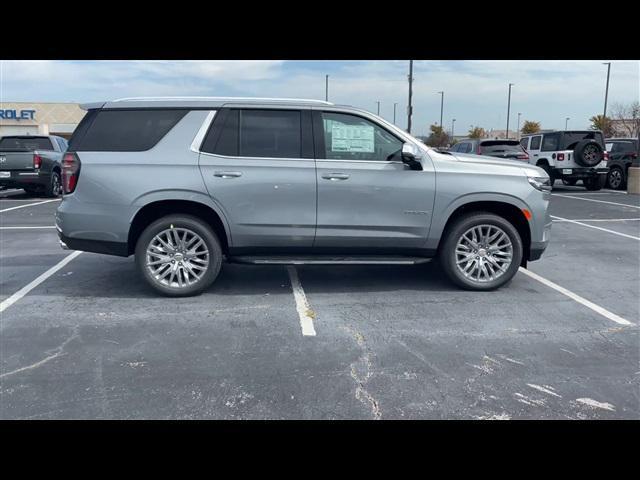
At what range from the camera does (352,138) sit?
5352 millimetres

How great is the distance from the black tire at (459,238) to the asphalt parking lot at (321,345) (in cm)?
14

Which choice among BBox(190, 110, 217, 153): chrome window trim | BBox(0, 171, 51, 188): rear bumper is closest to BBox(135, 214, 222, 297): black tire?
BBox(190, 110, 217, 153): chrome window trim

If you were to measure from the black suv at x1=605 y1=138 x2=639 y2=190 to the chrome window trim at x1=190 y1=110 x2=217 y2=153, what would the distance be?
16.6 metres

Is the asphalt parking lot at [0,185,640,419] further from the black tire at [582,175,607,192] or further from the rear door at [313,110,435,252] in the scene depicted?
the black tire at [582,175,607,192]

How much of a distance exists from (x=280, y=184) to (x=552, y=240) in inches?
206

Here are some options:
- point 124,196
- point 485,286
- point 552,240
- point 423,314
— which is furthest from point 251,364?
point 552,240

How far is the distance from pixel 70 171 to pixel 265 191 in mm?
1922

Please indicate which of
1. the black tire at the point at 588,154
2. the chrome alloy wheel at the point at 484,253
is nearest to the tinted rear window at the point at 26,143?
the chrome alloy wheel at the point at 484,253

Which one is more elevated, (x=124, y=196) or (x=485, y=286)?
(x=124, y=196)

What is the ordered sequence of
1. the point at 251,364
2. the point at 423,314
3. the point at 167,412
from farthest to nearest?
the point at 423,314 → the point at 251,364 → the point at 167,412

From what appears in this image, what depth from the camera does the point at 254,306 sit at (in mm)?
5039

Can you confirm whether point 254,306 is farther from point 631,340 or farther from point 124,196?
point 631,340

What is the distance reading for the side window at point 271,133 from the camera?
5277mm

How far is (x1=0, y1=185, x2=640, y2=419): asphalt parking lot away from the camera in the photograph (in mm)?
3217
